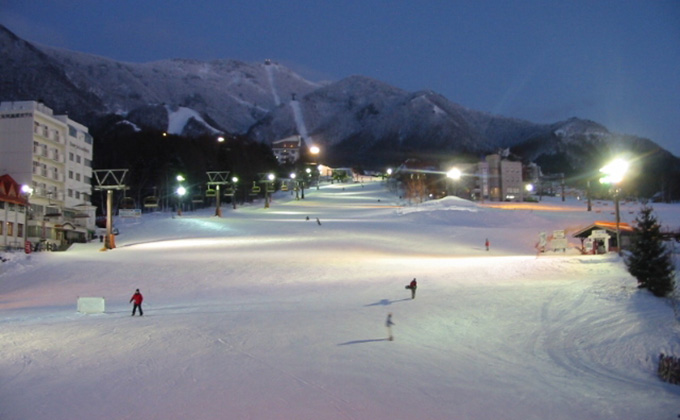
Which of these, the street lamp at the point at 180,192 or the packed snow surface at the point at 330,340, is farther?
the street lamp at the point at 180,192

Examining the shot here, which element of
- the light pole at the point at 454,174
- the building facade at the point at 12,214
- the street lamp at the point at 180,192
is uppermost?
the light pole at the point at 454,174

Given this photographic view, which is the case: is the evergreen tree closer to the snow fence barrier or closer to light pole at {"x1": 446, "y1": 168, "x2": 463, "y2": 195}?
the snow fence barrier

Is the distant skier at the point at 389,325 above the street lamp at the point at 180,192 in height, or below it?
below

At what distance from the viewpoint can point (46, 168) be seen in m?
51.3

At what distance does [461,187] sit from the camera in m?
116

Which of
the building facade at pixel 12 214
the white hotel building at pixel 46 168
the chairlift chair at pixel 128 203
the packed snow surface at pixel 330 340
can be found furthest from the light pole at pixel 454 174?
the building facade at pixel 12 214

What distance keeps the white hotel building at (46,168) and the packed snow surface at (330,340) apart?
17.8 metres

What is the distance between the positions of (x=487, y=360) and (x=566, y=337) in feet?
11.9

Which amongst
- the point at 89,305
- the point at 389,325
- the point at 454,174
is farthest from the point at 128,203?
the point at 389,325

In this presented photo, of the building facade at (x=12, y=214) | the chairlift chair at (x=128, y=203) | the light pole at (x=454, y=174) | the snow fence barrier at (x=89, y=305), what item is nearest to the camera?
the snow fence barrier at (x=89, y=305)

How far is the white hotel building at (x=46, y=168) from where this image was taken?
4812 centimetres

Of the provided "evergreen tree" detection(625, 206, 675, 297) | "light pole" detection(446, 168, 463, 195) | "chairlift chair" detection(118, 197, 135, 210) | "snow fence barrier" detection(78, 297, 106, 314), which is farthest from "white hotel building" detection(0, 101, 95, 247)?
"evergreen tree" detection(625, 206, 675, 297)

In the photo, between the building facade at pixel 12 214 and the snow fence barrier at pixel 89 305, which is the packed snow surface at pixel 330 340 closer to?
the snow fence barrier at pixel 89 305

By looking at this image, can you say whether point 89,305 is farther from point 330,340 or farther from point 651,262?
point 651,262
